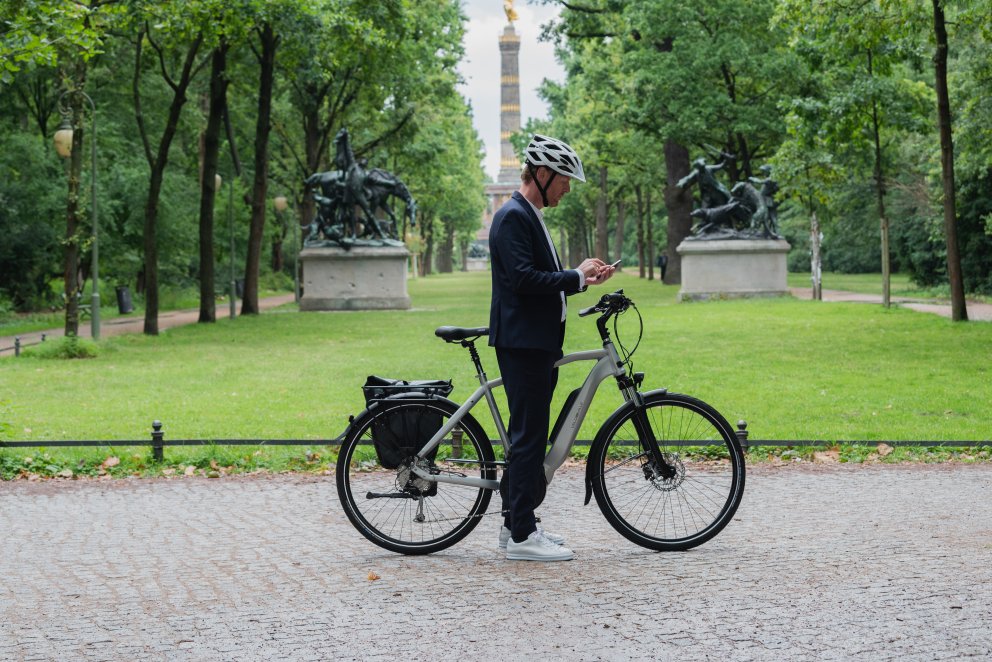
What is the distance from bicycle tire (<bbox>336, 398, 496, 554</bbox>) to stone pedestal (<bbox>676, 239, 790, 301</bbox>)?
31077 mm

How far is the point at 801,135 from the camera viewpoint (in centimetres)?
2312

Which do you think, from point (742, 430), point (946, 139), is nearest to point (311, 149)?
point (946, 139)

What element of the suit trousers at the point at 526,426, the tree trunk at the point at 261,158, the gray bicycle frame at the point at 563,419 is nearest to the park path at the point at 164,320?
the tree trunk at the point at 261,158

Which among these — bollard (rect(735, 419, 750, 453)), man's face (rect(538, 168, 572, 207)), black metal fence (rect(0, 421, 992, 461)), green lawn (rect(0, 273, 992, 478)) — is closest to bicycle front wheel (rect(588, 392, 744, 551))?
man's face (rect(538, 168, 572, 207))

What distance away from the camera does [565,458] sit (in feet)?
20.8

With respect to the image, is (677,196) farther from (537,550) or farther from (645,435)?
(537,550)

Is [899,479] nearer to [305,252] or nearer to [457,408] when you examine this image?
[457,408]

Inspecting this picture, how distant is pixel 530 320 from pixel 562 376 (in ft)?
30.4

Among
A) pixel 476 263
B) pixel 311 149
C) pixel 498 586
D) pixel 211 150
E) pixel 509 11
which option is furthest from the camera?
pixel 476 263

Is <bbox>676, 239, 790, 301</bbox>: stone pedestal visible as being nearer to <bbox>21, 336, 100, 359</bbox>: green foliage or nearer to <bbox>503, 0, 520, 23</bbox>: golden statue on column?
<bbox>21, 336, 100, 359</bbox>: green foliage

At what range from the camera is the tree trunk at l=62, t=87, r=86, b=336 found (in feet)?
66.9

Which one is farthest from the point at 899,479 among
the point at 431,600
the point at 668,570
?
the point at 431,600

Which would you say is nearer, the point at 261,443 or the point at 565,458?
the point at 565,458

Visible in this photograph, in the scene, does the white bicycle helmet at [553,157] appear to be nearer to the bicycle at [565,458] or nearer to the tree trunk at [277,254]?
the bicycle at [565,458]
